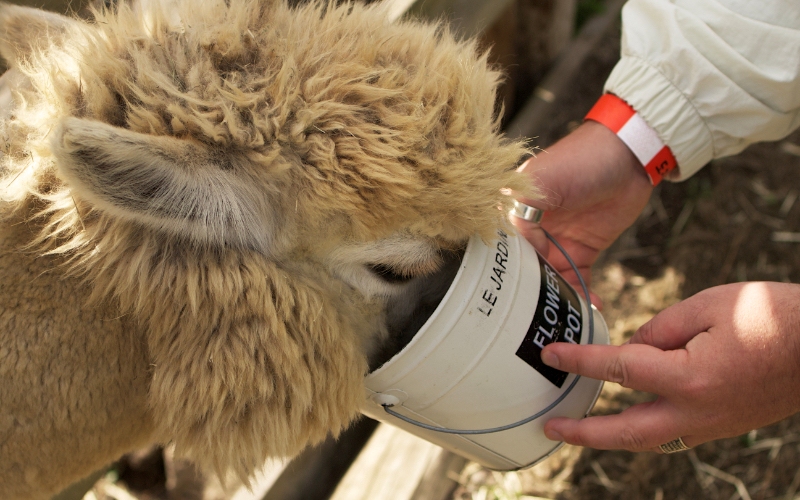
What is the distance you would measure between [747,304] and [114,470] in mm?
2836

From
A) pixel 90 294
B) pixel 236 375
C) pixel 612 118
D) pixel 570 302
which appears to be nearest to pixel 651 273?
pixel 612 118

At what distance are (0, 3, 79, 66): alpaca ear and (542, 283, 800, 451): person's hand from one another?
60.2 inches

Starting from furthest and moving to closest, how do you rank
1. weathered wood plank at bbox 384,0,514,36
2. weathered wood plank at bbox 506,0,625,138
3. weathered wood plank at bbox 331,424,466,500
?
weathered wood plank at bbox 506,0,625,138, weathered wood plank at bbox 384,0,514,36, weathered wood plank at bbox 331,424,466,500

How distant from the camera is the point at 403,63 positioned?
1492 millimetres

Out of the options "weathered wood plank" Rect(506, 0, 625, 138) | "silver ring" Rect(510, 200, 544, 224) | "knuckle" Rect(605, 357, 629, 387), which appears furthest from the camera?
"weathered wood plank" Rect(506, 0, 625, 138)

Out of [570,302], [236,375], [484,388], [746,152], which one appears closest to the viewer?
[236,375]

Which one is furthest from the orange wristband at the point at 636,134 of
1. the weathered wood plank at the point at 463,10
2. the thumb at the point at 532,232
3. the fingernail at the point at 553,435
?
the fingernail at the point at 553,435

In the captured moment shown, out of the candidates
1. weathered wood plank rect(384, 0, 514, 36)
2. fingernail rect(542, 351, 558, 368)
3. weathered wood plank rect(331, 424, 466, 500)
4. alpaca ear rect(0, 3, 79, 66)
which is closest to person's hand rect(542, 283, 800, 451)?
fingernail rect(542, 351, 558, 368)

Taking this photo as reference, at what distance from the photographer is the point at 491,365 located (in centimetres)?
153

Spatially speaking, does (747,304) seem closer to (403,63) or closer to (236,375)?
(403,63)

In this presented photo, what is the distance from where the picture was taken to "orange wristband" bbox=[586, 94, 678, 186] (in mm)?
2230

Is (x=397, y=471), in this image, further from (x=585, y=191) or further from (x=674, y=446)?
(x=585, y=191)

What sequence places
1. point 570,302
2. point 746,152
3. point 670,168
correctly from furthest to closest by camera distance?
1. point 746,152
2. point 670,168
3. point 570,302

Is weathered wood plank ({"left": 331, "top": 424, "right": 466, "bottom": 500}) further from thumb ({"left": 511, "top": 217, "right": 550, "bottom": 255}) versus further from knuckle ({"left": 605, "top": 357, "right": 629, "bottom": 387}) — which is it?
knuckle ({"left": 605, "top": 357, "right": 629, "bottom": 387})
